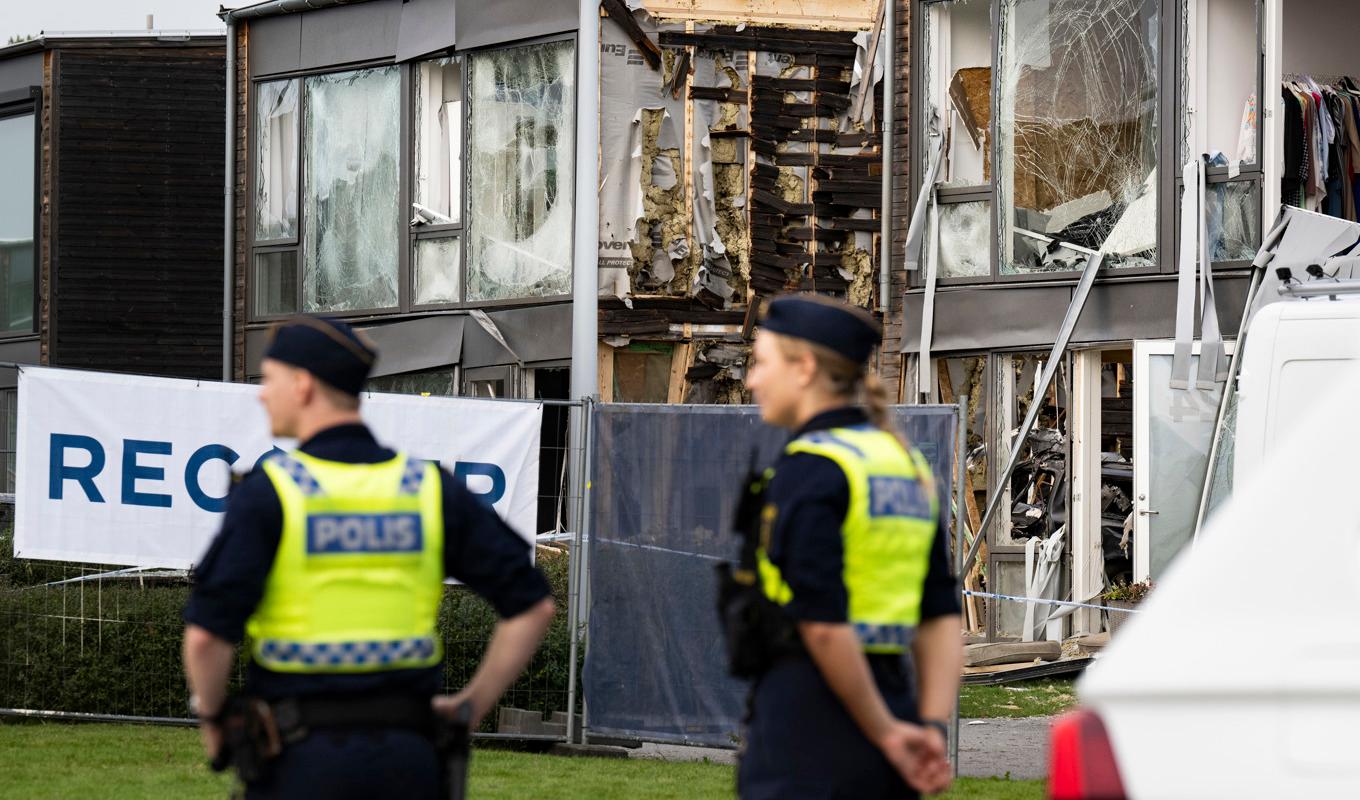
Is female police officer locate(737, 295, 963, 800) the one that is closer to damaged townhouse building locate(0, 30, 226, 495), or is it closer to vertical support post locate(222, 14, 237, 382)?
vertical support post locate(222, 14, 237, 382)

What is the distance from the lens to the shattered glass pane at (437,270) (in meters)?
20.8

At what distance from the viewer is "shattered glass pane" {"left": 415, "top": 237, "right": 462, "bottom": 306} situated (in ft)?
68.2

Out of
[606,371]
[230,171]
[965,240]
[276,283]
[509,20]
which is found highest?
[509,20]

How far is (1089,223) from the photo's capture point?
54.2 feet

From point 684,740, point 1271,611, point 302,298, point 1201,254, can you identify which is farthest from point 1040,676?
point 1271,611

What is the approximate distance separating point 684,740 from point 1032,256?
8040 millimetres

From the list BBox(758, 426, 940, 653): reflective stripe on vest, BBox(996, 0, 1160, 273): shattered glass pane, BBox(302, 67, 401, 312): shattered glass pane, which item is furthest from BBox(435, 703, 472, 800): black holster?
BBox(302, 67, 401, 312): shattered glass pane

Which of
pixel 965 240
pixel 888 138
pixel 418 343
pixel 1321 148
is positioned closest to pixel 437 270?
pixel 418 343

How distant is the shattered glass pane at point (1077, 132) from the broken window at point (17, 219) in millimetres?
13769

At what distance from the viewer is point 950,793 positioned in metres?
9.34

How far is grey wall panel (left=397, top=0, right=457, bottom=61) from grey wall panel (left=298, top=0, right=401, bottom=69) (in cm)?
13

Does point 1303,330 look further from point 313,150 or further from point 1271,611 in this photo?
point 313,150

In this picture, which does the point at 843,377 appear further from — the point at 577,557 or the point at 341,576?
the point at 577,557

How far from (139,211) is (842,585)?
22.8m
